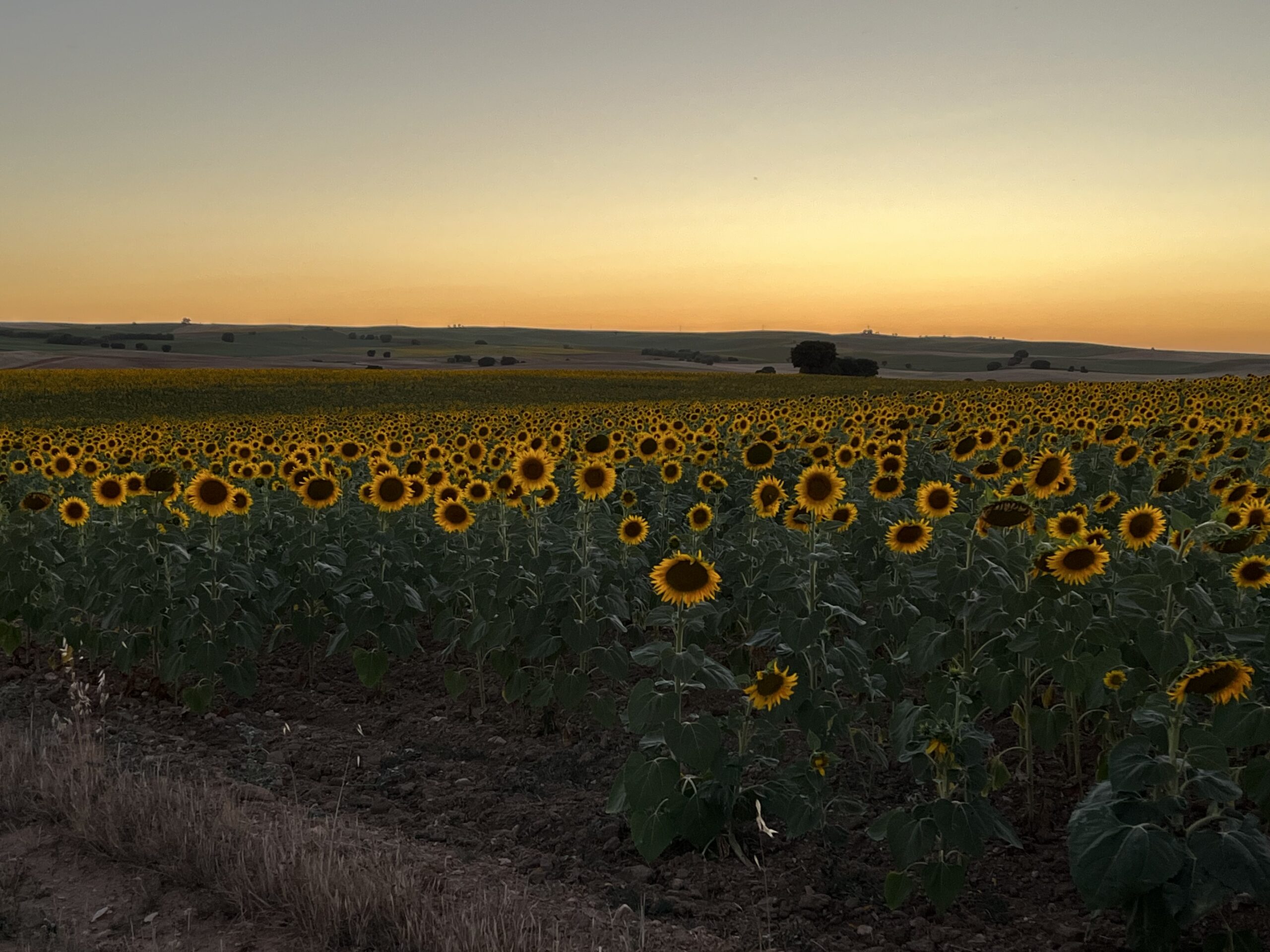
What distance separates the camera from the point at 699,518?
7176 mm

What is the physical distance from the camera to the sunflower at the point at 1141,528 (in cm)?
541

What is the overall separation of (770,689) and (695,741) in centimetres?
46

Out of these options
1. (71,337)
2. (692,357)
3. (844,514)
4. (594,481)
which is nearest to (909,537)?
(844,514)

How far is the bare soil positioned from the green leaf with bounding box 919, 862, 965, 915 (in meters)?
0.20

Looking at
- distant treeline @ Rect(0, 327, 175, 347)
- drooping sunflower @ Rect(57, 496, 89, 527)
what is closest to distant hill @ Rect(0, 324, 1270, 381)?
distant treeline @ Rect(0, 327, 175, 347)

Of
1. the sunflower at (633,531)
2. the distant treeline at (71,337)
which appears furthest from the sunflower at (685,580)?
the distant treeline at (71,337)

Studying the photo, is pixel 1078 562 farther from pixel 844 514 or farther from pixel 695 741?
pixel 695 741

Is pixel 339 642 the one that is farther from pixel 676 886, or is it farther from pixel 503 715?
pixel 676 886

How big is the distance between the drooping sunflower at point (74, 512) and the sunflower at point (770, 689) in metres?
6.88

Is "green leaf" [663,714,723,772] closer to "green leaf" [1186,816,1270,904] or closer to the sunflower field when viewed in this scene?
the sunflower field

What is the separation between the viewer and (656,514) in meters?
9.33

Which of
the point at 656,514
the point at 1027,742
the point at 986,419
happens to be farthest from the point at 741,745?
the point at 986,419

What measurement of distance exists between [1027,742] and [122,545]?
7303 millimetres

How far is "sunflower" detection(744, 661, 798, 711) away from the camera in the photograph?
4.95m
